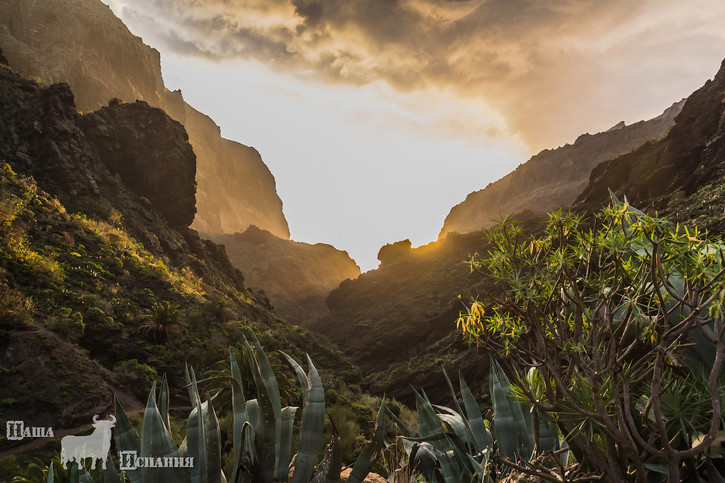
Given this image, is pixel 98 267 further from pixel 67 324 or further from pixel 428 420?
pixel 428 420

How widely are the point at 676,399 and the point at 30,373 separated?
42.6 ft

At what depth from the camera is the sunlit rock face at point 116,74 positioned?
209ft

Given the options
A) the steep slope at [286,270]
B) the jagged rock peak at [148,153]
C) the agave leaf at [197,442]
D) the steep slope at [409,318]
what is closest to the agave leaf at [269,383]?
the agave leaf at [197,442]

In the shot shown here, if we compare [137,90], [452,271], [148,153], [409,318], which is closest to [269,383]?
[148,153]

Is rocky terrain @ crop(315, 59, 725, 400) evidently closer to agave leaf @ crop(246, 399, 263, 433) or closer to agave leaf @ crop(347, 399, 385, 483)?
agave leaf @ crop(347, 399, 385, 483)

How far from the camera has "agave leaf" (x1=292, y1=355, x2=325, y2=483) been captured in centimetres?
290

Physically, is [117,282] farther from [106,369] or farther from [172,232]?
[172,232]

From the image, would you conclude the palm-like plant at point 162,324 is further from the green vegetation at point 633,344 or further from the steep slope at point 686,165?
the steep slope at point 686,165

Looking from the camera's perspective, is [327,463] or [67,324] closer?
[327,463]

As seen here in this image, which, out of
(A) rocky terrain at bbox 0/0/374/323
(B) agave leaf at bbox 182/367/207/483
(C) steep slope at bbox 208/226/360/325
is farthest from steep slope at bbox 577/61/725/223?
(C) steep slope at bbox 208/226/360/325

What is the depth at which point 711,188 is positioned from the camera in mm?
24625

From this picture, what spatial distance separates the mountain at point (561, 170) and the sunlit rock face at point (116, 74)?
74.3 metres

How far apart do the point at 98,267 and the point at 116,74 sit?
8703 cm

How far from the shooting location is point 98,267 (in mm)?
18625
